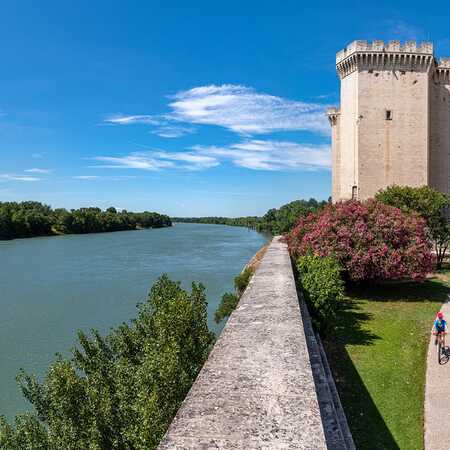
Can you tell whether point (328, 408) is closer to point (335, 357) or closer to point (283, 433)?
point (283, 433)

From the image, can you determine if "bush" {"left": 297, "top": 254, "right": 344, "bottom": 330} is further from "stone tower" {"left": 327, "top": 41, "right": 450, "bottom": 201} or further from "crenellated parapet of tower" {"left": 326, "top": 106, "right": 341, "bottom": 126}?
"crenellated parapet of tower" {"left": 326, "top": 106, "right": 341, "bottom": 126}

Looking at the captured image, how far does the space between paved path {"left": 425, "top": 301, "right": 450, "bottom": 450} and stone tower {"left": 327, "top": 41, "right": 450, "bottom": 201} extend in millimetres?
17596

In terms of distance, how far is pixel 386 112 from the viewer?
2456cm

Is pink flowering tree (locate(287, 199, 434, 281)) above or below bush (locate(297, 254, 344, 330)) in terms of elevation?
above

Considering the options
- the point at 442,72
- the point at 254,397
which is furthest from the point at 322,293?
the point at 442,72

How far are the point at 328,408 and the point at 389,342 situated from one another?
5713 mm

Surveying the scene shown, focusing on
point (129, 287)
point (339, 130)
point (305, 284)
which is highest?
point (339, 130)

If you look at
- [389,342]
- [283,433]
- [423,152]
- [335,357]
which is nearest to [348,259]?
[389,342]

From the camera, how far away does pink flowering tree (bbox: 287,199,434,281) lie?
14.0m

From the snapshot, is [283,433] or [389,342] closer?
[283,433]

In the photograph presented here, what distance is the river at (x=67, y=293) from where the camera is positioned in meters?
12.8

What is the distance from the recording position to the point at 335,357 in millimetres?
9125

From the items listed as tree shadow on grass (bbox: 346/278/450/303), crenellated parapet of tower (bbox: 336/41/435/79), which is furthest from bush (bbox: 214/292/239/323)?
crenellated parapet of tower (bbox: 336/41/435/79)

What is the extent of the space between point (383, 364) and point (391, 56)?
20.9m
